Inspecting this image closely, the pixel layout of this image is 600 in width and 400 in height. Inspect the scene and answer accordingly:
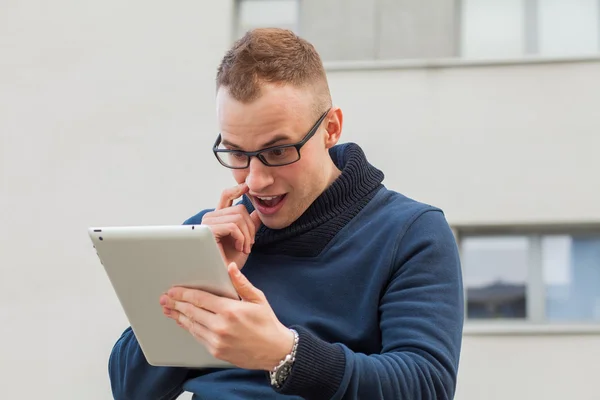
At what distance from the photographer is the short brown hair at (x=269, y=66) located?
6.72ft

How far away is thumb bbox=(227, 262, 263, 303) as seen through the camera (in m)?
1.73

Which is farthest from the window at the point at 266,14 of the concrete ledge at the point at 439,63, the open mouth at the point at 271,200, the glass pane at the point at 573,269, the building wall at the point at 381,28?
the open mouth at the point at 271,200

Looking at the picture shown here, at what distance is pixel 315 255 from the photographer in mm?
Result: 2139

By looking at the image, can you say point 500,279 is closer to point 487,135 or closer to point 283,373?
point 487,135

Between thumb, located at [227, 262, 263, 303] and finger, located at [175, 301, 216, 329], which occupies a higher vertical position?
thumb, located at [227, 262, 263, 303]

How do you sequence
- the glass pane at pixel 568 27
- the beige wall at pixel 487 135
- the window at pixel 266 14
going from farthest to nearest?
1. the window at pixel 266 14
2. the glass pane at pixel 568 27
3. the beige wall at pixel 487 135

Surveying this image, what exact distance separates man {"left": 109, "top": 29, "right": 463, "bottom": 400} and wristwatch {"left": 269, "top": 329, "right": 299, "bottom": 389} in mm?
34

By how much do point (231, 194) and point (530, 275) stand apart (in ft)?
20.8

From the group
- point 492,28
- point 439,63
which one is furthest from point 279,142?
point 492,28

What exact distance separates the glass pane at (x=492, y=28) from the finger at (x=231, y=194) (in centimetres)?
646

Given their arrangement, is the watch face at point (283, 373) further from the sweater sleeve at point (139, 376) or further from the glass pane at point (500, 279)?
the glass pane at point (500, 279)

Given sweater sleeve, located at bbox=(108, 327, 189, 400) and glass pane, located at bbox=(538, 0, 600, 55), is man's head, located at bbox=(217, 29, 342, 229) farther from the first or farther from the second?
glass pane, located at bbox=(538, 0, 600, 55)

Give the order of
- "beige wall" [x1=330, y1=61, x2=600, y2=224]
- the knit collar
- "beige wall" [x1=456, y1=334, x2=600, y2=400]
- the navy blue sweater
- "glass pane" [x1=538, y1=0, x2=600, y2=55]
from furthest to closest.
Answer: "glass pane" [x1=538, y1=0, x2=600, y2=55], "beige wall" [x1=330, y1=61, x2=600, y2=224], "beige wall" [x1=456, y1=334, x2=600, y2=400], the knit collar, the navy blue sweater

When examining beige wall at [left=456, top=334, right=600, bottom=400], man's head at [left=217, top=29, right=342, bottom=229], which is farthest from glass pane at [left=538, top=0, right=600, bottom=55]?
man's head at [left=217, top=29, right=342, bottom=229]
